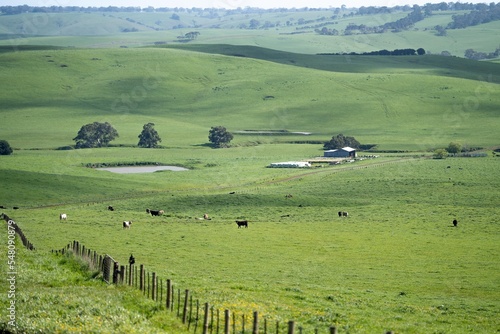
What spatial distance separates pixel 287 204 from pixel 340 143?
5975 cm

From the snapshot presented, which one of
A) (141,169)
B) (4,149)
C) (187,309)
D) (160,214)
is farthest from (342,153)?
(187,309)

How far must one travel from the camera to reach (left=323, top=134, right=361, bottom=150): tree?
415 ft

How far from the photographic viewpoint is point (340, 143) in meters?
127

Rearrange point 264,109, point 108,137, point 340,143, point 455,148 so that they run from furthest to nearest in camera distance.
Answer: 1. point 264,109
2. point 108,137
3. point 340,143
4. point 455,148

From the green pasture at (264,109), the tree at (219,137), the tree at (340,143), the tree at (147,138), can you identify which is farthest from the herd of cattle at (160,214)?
the tree at (219,137)

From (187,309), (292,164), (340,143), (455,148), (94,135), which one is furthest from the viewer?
(94,135)

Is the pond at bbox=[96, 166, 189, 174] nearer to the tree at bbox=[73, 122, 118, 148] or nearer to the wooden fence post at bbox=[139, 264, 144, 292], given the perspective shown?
the tree at bbox=[73, 122, 118, 148]

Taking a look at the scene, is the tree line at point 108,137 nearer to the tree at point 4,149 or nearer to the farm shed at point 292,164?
the tree at point 4,149

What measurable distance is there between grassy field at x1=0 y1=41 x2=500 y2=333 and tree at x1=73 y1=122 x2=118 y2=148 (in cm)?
240

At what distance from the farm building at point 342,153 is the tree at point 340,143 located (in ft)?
15.0

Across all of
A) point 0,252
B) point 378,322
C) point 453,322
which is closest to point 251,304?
point 378,322

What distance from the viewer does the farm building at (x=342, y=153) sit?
11921 centimetres

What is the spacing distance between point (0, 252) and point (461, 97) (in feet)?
516

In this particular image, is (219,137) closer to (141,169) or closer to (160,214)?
(141,169)
